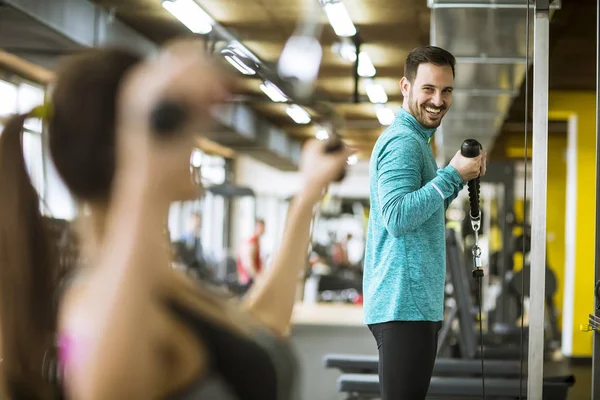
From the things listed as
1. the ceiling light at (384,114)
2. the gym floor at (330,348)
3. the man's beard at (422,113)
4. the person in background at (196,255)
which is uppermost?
the ceiling light at (384,114)

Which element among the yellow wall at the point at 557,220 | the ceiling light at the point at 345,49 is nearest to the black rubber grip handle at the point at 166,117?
the ceiling light at the point at 345,49

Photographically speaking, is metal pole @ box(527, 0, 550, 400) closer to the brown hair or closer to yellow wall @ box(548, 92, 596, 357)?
the brown hair

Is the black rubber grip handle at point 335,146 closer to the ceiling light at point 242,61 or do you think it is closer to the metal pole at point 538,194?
the ceiling light at point 242,61

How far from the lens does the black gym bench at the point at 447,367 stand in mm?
4812

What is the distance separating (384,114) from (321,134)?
1146 centimetres

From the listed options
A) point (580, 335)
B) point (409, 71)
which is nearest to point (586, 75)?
point (580, 335)

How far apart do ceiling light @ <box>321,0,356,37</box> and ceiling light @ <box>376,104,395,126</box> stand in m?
5.09

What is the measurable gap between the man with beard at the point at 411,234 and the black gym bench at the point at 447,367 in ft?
9.72

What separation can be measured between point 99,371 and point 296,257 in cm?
37

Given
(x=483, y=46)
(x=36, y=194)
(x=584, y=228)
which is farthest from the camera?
(x=584, y=228)

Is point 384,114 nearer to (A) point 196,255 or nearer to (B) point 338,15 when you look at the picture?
(A) point 196,255

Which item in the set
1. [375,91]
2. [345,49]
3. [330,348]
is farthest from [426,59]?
[375,91]

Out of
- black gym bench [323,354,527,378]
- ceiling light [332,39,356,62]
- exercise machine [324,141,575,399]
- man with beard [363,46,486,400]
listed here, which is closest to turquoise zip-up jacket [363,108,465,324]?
man with beard [363,46,486,400]

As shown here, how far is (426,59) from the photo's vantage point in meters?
1.94
